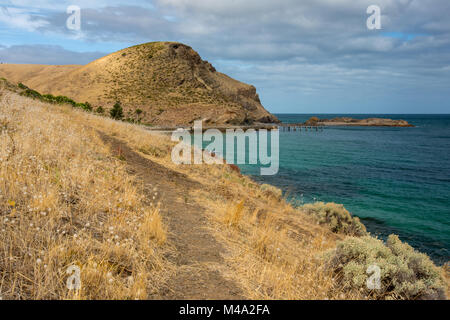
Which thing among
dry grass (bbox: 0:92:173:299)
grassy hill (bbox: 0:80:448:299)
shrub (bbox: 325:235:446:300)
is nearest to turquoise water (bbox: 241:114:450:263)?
shrub (bbox: 325:235:446:300)

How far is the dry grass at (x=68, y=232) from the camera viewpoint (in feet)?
9.62

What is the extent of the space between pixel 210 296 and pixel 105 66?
9673 centimetres

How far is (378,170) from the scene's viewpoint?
29391 mm

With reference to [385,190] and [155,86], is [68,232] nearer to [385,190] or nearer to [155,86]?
[385,190]

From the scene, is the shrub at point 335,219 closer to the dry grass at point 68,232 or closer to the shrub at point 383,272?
the shrub at point 383,272

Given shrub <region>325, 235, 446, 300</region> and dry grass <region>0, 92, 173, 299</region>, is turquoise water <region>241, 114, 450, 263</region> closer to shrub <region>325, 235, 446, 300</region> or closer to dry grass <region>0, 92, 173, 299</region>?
shrub <region>325, 235, 446, 300</region>

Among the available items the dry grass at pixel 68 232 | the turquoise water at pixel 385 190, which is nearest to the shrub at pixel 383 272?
the dry grass at pixel 68 232

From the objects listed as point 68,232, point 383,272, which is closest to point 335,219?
point 383,272

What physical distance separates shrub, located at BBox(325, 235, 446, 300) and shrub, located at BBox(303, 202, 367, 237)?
6.45 meters

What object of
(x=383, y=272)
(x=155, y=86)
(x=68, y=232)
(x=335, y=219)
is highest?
(x=155, y=86)

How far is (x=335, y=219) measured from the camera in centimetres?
1162

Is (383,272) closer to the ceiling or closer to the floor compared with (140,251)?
closer to the floor

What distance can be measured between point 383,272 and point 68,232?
462 cm
